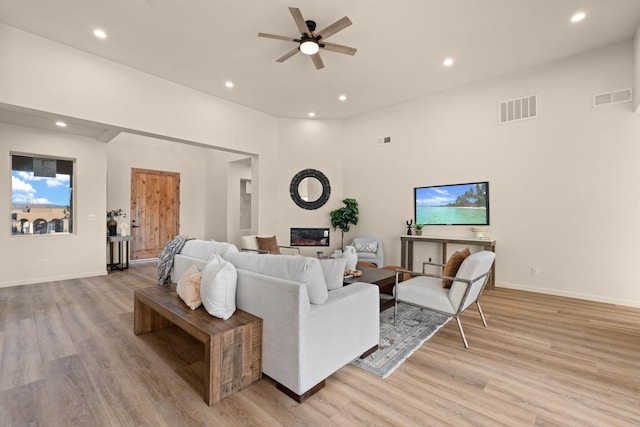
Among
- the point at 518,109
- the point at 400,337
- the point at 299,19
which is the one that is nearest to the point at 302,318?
the point at 400,337

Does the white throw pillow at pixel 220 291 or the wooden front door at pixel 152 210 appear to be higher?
the wooden front door at pixel 152 210

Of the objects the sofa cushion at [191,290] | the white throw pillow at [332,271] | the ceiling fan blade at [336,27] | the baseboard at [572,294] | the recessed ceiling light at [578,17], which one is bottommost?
the baseboard at [572,294]

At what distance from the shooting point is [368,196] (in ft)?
20.8

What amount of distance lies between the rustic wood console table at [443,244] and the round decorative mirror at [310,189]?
2154mm

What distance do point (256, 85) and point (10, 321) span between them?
14.9ft

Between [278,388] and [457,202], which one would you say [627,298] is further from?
[278,388]

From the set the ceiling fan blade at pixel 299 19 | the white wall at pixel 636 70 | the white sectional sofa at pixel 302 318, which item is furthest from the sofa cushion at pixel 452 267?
the white wall at pixel 636 70

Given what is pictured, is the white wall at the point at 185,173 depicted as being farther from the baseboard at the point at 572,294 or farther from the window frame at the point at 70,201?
the baseboard at the point at 572,294

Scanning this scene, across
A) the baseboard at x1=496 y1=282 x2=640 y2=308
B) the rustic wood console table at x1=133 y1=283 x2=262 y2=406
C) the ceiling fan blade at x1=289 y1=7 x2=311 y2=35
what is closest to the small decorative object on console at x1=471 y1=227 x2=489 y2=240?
the baseboard at x1=496 y1=282 x2=640 y2=308

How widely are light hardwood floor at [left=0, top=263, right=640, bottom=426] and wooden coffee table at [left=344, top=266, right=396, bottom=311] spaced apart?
748mm

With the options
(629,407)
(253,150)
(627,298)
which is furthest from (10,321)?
(627,298)

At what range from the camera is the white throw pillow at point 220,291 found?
2062 mm

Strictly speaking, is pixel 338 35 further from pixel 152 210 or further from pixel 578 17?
pixel 152 210

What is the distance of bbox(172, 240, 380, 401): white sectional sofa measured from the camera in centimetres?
181
